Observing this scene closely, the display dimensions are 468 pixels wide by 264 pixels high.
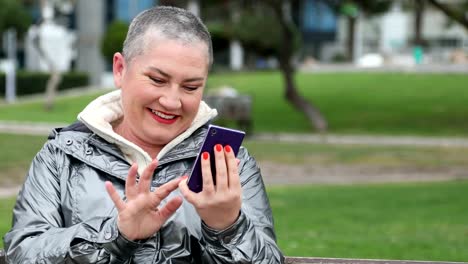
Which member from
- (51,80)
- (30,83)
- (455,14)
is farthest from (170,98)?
(30,83)

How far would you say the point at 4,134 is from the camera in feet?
65.7

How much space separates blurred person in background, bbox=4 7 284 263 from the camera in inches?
104

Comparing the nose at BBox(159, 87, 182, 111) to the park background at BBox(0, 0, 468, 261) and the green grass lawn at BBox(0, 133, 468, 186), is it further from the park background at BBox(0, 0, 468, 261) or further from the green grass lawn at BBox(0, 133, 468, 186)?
the green grass lawn at BBox(0, 133, 468, 186)

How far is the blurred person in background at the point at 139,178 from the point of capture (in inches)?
104

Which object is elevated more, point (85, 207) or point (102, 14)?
point (85, 207)

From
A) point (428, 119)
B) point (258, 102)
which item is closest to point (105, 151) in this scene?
point (428, 119)

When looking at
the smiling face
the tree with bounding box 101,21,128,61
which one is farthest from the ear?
the tree with bounding box 101,21,128,61

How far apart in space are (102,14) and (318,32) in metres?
22.5

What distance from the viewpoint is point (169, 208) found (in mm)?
2588

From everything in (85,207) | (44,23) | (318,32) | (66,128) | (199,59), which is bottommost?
(318,32)

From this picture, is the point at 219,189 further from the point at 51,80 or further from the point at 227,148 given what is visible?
the point at 51,80

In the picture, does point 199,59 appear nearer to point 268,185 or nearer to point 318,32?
point 268,185

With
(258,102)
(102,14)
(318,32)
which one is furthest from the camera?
(318,32)

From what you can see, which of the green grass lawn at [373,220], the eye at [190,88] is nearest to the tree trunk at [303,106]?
the green grass lawn at [373,220]
